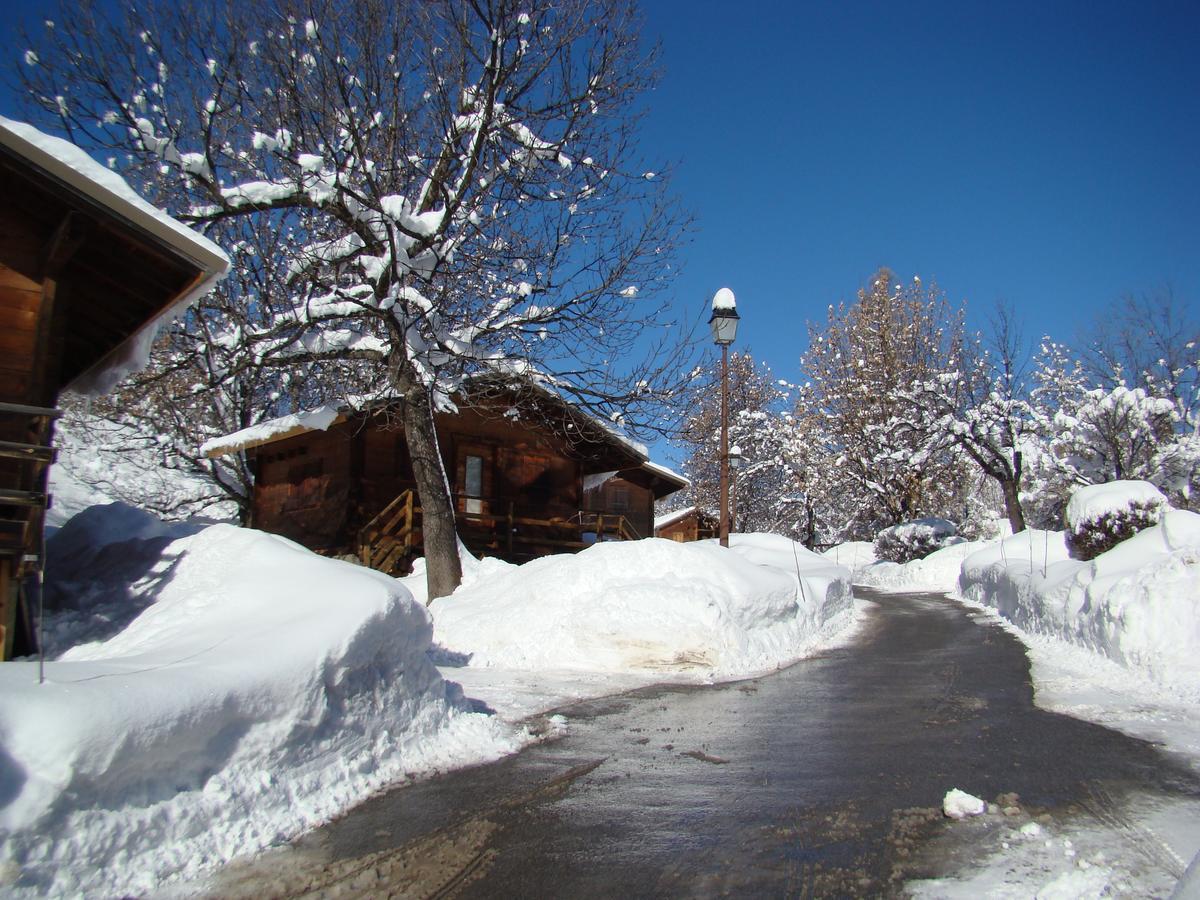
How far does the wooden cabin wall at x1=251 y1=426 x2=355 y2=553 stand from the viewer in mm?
18953

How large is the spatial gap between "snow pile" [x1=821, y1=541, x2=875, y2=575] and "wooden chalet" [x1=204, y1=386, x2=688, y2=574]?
14.4 metres

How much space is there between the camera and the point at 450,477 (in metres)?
20.1

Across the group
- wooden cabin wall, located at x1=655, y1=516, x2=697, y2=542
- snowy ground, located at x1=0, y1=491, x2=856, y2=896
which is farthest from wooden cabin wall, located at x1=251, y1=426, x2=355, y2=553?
wooden cabin wall, located at x1=655, y1=516, x2=697, y2=542

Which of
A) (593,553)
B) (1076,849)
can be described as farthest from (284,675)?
(593,553)

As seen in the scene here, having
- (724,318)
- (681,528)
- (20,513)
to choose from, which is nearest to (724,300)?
(724,318)

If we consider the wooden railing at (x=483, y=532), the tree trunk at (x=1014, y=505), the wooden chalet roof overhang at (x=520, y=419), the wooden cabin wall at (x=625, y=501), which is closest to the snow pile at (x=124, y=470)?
the wooden chalet roof overhang at (x=520, y=419)

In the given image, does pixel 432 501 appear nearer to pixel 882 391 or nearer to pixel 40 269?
pixel 40 269

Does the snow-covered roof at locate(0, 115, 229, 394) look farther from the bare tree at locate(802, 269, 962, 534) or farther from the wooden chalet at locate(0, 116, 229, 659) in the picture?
the bare tree at locate(802, 269, 962, 534)

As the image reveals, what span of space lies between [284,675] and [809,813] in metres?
2.97

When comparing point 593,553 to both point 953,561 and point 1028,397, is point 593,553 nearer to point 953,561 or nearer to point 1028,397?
point 953,561

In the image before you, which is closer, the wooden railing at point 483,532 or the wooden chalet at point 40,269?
the wooden chalet at point 40,269

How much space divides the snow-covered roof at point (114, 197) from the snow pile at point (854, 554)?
102 ft

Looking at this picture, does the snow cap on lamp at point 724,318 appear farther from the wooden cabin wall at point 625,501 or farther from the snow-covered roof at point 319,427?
the wooden cabin wall at point 625,501

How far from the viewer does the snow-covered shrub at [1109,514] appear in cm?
1480
